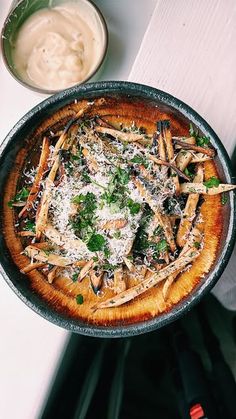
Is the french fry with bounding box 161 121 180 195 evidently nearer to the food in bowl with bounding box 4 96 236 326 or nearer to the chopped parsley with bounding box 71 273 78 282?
Answer: the food in bowl with bounding box 4 96 236 326

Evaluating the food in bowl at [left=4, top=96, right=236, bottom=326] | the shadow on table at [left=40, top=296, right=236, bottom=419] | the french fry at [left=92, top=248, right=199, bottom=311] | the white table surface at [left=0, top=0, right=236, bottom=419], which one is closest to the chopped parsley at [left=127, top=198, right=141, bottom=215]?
the food in bowl at [left=4, top=96, right=236, bottom=326]

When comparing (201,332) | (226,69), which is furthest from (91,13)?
(201,332)

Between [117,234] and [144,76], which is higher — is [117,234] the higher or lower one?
the lower one

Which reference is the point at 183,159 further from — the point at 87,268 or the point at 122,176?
the point at 87,268

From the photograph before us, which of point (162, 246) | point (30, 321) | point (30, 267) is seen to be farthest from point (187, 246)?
point (30, 321)

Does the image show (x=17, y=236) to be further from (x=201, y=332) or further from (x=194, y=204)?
(x=201, y=332)

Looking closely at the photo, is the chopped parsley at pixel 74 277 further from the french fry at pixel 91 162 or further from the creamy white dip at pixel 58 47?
the creamy white dip at pixel 58 47

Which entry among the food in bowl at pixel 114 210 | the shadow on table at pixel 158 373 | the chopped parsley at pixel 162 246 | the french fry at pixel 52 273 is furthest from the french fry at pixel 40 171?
the shadow on table at pixel 158 373
